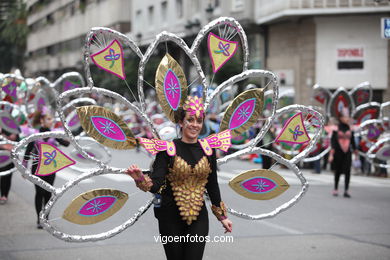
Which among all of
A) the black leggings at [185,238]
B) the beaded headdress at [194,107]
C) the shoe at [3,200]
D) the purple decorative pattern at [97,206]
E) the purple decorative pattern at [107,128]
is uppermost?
the beaded headdress at [194,107]

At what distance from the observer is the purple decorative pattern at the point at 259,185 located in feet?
20.4

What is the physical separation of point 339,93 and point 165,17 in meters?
25.9

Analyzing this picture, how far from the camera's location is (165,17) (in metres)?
41.1

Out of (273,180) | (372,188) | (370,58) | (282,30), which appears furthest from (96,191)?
(282,30)

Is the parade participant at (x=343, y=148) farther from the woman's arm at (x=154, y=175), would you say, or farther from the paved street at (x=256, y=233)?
the woman's arm at (x=154, y=175)

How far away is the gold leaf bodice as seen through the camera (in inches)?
210

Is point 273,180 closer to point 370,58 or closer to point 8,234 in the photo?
point 8,234

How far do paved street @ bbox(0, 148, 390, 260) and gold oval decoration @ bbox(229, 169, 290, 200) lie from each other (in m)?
1.42

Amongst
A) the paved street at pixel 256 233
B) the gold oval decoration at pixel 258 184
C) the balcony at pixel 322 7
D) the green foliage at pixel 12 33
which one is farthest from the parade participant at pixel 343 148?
the green foliage at pixel 12 33

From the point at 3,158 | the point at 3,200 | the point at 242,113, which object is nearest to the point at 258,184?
the point at 242,113

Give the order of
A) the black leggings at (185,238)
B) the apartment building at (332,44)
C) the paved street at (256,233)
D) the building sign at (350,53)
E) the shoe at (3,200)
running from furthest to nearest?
the building sign at (350,53)
the apartment building at (332,44)
the shoe at (3,200)
the paved street at (256,233)
the black leggings at (185,238)

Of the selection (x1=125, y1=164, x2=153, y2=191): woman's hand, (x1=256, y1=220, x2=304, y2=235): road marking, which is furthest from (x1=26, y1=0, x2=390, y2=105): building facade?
(x1=125, y1=164, x2=153, y2=191): woman's hand

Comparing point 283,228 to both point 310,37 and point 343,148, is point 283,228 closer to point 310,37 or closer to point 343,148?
point 343,148

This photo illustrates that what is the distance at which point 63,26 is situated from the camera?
64.8 meters
